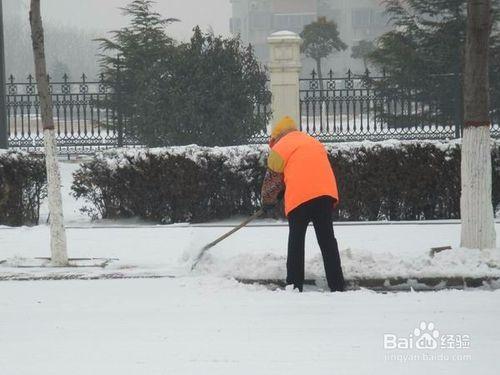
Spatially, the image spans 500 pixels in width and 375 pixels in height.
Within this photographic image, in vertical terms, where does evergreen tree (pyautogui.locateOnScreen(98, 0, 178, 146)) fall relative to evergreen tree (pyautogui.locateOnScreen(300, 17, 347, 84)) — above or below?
below

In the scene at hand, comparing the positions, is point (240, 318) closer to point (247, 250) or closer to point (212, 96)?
point (247, 250)

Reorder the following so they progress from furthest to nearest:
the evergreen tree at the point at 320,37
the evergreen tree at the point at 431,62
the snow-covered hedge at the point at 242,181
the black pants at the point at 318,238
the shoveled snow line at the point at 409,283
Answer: the evergreen tree at the point at 320,37 < the evergreen tree at the point at 431,62 < the snow-covered hedge at the point at 242,181 < the shoveled snow line at the point at 409,283 < the black pants at the point at 318,238

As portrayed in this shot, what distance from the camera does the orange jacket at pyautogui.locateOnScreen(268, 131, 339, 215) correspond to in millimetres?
8273

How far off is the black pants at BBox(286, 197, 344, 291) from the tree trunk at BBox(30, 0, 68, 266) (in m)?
2.56

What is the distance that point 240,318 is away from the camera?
750 centimetres

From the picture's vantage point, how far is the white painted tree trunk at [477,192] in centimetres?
938

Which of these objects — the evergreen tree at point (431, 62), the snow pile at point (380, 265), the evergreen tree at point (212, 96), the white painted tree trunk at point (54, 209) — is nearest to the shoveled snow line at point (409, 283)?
the snow pile at point (380, 265)

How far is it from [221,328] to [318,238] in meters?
1.61

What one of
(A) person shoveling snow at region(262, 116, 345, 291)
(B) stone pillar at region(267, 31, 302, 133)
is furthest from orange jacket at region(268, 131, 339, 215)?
(B) stone pillar at region(267, 31, 302, 133)

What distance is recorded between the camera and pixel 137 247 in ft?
36.6

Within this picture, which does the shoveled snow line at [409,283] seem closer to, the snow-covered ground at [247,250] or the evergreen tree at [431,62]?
the snow-covered ground at [247,250]

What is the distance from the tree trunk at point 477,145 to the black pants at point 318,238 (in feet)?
5.38

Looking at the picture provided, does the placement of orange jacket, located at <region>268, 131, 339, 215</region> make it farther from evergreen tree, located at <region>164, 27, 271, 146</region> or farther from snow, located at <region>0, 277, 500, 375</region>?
evergreen tree, located at <region>164, 27, 271, 146</region>

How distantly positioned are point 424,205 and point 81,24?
112 meters
